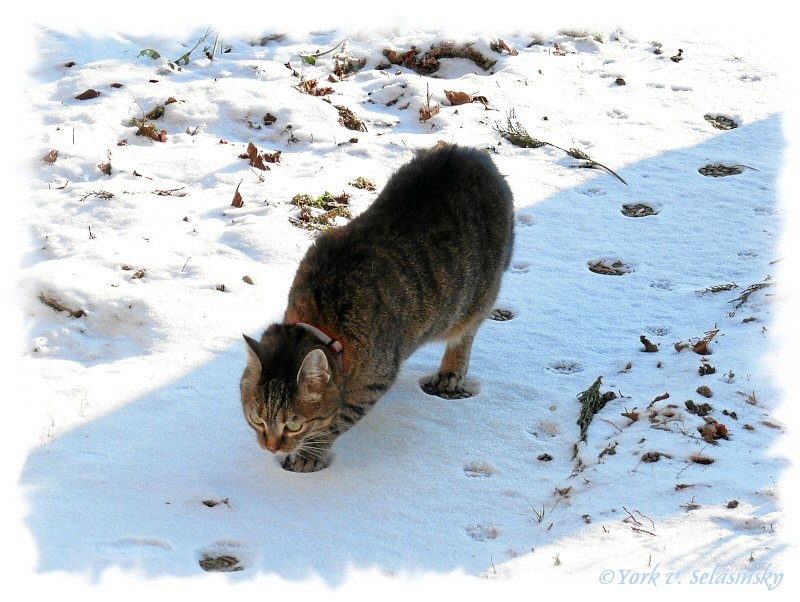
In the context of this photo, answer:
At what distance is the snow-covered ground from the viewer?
4121 millimetres

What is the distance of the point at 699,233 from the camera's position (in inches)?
299

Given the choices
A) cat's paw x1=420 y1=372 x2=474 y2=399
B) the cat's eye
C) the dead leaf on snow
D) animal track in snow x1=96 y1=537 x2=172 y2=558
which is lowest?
cat's paw x1=420 y1=372 x2=474 y2=399

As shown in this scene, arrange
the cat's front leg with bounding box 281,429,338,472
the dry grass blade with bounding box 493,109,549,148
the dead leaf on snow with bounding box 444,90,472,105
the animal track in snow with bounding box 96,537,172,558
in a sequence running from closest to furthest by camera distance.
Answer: the animal track in snow with bounding box 96,537,172,558, the cat's front leg with bounding box 281,429,338,472, the dry grass blade with bounding box 493,109,549,148, the dead leaf on snow with bounding box 444,90,472,105

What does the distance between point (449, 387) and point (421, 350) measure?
0.76 meters

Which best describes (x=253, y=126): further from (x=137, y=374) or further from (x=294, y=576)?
(x=294, y=576)

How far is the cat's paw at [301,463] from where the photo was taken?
4812 mm

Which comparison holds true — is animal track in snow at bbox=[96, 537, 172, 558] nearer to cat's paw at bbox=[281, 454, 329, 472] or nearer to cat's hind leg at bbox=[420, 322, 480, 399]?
cat's paw at bbox=[281, 454, 329, 472]

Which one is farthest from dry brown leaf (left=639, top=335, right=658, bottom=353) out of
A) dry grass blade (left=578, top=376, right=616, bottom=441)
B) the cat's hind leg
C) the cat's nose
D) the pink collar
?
the cat's nose

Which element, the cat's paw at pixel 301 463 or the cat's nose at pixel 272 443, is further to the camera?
the cat's paw at pixel 301 463

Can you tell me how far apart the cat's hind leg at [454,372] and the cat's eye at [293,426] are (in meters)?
1.32

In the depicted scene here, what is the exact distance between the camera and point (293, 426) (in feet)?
15.0

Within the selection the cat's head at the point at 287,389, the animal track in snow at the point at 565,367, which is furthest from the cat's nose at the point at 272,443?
the animal track in snow at the point at 565,367

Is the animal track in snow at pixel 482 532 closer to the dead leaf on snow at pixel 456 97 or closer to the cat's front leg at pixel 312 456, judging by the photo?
the cat's front leg at pixel 312 456

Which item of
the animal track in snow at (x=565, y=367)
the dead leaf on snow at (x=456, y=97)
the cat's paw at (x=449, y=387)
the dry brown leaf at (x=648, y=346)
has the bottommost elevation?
the cat's paw at (x=449, y=387)
